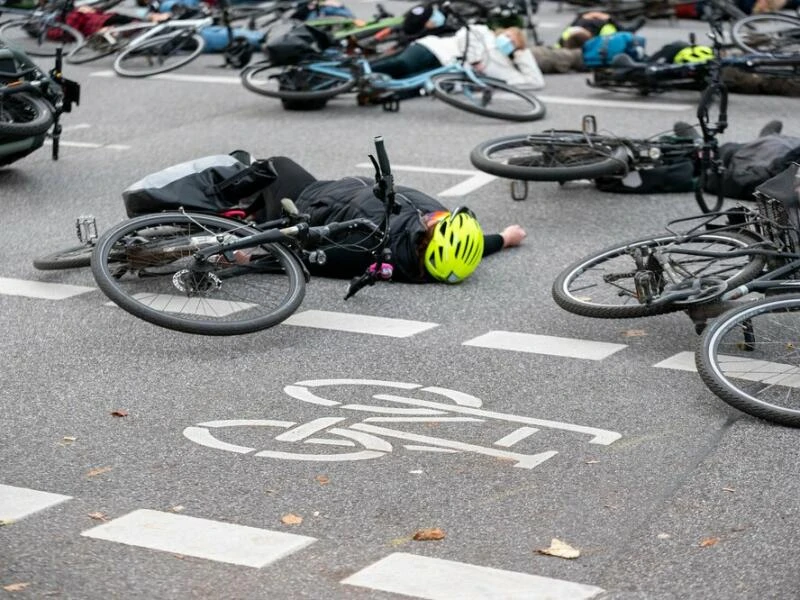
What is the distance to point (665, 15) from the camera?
2002 cm

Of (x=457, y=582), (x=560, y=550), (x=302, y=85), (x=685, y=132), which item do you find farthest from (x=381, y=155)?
(x=302, y=85)

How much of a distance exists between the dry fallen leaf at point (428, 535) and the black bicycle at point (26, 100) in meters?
6.20

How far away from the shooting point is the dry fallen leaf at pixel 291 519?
5.24m

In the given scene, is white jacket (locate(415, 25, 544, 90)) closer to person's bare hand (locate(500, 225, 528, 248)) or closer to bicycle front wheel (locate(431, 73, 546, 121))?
bicycle front wheel (locate(431, 73, 546, 121))

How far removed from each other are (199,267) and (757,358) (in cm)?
290

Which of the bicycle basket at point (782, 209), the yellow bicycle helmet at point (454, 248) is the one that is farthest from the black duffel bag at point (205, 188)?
the bicycle basket at point (782, 209)

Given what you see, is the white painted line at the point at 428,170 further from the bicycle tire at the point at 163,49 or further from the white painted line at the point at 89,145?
the bicycle tire at the point at 163,49

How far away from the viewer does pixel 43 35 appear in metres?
17.4

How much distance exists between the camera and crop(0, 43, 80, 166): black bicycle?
34.4 ft

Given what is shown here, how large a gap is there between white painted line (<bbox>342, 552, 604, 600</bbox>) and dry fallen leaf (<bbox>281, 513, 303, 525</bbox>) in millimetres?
457

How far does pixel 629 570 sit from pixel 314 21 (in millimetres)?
12659

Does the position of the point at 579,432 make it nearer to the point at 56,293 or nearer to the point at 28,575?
the point at 28,575

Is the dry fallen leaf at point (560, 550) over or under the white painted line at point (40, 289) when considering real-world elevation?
over

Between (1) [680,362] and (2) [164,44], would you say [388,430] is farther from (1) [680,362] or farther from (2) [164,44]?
(2) [164,44]
